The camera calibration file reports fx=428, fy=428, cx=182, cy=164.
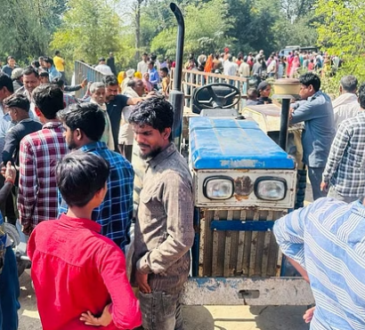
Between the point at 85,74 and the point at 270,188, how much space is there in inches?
457

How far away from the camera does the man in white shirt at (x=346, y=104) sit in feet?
16.5

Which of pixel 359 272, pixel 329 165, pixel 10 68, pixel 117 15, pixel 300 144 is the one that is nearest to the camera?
pixel 359 272

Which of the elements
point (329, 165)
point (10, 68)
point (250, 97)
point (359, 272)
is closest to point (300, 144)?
point (329, 165)

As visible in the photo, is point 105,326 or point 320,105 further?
point 320,105

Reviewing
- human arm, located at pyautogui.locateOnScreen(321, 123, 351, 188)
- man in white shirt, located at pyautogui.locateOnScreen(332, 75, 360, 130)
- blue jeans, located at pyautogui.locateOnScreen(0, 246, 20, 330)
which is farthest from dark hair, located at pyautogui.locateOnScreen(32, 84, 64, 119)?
man in white shirt, located at pyautogui.locateOnScreen(332, 75, 360, 130)

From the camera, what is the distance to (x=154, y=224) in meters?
2.30

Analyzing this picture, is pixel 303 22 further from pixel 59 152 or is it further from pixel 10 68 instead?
pixel 59 152

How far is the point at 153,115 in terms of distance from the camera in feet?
7.63

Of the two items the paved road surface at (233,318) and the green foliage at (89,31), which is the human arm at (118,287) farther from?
the green foliage at (89,31)

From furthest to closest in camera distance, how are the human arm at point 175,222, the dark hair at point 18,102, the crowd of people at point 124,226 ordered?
the dark hair at point 18,102 → the human arm at point 175,222 → the crowd of people at point 124,226

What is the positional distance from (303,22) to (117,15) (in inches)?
1247

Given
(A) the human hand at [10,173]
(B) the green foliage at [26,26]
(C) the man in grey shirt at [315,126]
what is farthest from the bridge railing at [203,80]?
(B) the green foliage at [26,26]

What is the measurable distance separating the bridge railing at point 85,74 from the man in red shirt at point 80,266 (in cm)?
847

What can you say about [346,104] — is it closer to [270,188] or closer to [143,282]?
[270,188]
